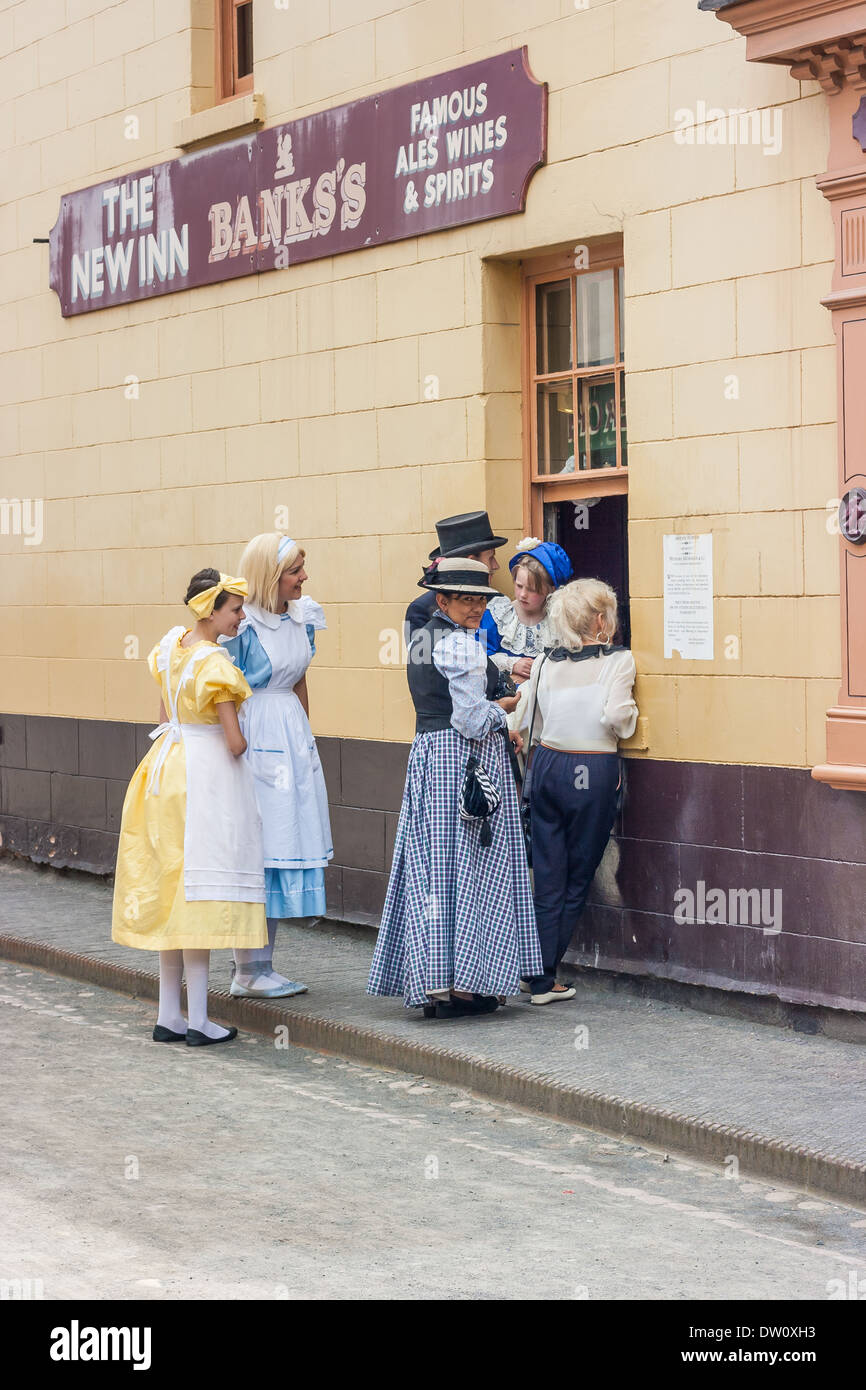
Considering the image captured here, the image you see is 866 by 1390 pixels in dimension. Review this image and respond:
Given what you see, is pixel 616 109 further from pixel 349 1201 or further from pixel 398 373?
pixel 349 1201

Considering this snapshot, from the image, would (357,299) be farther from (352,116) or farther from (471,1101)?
(471,1101)

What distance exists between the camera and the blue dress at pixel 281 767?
777 centimetres

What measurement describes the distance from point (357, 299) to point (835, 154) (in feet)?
10.5

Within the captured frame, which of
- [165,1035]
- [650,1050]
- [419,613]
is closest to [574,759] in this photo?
[419,613]

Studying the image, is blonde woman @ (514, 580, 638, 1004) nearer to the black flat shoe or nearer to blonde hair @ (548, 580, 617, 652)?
blonde hair @ (548, 580, 617, 652)

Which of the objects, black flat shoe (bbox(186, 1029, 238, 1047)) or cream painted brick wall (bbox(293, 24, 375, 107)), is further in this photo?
cream painted brick wall (bbox(293, 24, 375, 107))

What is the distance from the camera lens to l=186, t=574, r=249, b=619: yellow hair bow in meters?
7.19

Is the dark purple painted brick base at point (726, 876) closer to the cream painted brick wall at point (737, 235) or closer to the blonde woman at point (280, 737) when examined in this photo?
the blonde woman at point (280, 737)

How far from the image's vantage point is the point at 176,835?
7258 millimetres

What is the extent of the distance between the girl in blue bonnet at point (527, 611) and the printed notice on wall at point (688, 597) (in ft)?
1.87

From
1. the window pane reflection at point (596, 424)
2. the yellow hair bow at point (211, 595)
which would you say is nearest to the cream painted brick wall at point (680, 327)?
the window pane reflection at point (596, 424)

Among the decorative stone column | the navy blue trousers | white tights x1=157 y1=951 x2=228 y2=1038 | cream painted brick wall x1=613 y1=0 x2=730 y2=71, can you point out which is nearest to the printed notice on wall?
the navy blue trousers

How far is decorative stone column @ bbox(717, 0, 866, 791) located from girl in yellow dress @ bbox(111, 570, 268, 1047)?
7.66 ft
